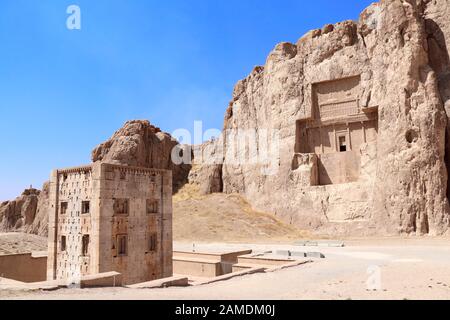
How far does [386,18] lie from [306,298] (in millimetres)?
34940

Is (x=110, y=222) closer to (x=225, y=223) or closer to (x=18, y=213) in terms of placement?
(x=225, y=223)

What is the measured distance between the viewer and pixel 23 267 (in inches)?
1014

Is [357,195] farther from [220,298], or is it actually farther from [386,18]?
[220,298]

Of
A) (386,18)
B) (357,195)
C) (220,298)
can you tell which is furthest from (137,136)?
(220,298)

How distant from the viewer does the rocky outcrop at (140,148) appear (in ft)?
174

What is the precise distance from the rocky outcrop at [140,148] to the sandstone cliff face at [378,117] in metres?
14.8

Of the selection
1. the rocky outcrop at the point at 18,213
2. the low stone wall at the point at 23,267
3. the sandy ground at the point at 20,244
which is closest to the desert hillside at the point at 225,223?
the sandy ground at the point at 20,244

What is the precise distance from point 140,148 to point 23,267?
30.3 m

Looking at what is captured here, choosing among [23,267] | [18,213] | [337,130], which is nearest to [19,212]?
[18,213]

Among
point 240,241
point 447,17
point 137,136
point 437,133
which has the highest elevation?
point 447,17

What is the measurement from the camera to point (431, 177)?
107ft

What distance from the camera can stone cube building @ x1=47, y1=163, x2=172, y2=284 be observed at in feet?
65.6

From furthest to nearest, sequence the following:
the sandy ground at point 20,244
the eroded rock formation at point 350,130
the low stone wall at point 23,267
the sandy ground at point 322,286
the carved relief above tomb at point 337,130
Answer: the carved relief above tomb at point 337,130
the eroded rock formation at point 350,130
the sandy ground at point 20,244
the low stone wall at point 23,267
the sandy ground at point 322,286

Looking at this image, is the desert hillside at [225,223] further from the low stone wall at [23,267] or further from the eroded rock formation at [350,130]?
the low stone wall at [23,267]
